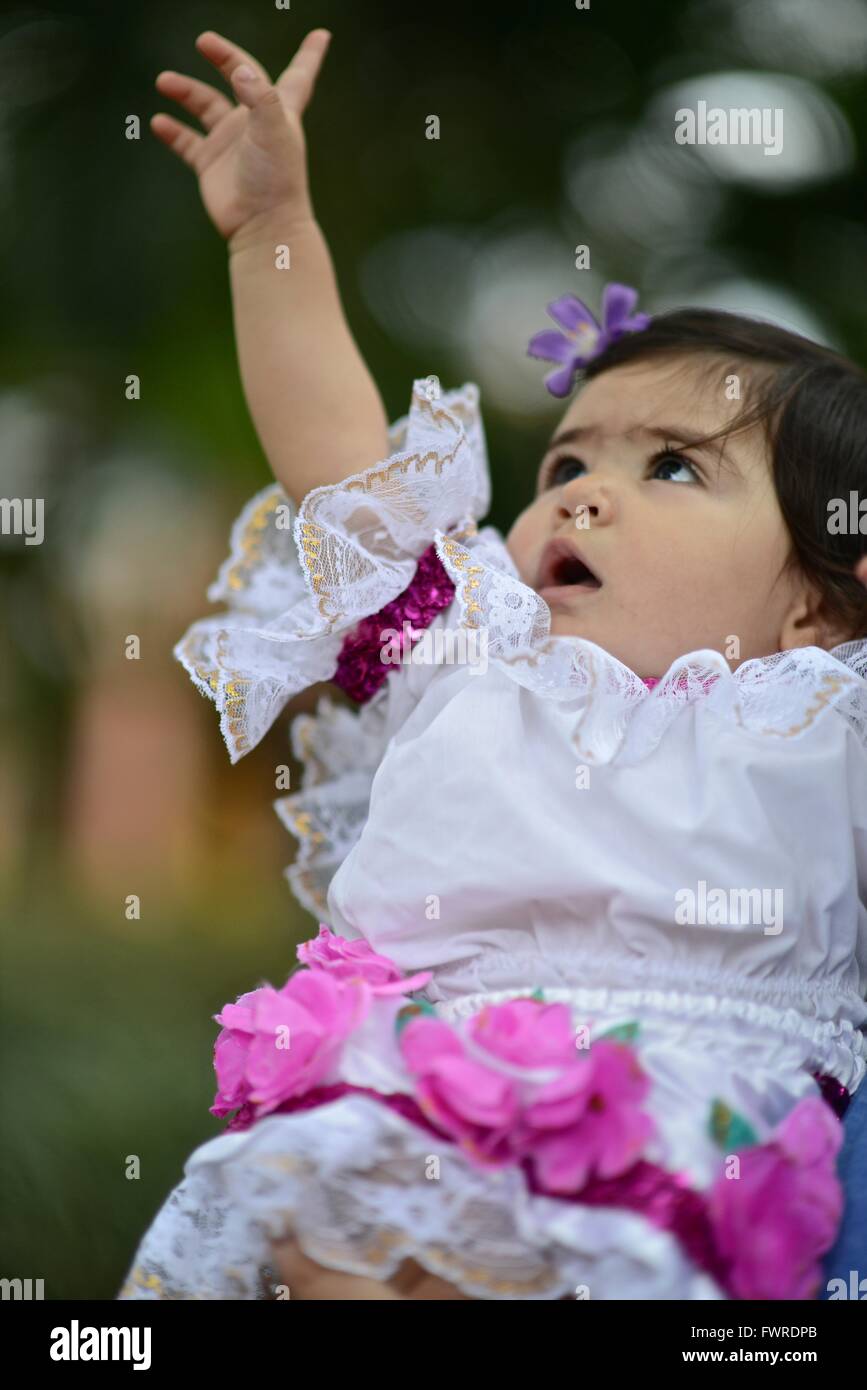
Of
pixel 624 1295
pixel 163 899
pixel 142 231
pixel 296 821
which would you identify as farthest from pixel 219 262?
pixel 624 1295

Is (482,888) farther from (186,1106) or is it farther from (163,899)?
(163,899)

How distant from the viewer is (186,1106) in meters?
1.75

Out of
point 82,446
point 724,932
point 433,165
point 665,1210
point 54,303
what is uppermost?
point 433,165

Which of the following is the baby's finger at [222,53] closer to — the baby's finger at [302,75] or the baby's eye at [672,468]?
the baby's finger at [302,75]

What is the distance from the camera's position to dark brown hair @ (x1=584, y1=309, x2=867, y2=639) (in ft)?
4.28

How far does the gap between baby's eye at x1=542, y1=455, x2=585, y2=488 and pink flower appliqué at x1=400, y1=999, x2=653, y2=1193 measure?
67 cm

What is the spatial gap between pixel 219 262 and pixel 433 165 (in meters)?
0.42

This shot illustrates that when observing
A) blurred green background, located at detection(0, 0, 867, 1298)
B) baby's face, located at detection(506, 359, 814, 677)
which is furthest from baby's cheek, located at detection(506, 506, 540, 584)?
blurred green background, located at detection(0, 0, 867, 1298)

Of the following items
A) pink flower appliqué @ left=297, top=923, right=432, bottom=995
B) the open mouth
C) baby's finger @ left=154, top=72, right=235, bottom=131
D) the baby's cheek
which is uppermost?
baby's finger @ left=154, top=72, right=235, bottom=131

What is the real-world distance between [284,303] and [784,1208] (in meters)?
0.99

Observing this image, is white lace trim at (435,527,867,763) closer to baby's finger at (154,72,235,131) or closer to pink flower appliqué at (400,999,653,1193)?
pink flower appliqué at (400,999,653,1193)

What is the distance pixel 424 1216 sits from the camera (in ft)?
2.98

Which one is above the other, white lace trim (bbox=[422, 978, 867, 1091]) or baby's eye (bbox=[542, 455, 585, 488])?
baby's eye (bbox=[542, 455, 585, 488])

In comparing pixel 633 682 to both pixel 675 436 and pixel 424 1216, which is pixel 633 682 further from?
pixel 424 1216
